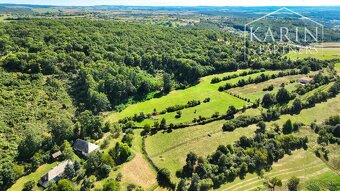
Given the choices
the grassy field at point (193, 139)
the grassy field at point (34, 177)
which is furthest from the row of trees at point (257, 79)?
the grassy field at point (34, 177)

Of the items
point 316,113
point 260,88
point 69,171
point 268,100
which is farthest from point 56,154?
point 260,88

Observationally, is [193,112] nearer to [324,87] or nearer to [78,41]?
[324,87]

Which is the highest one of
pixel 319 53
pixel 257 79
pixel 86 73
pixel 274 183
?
pixel 86 73

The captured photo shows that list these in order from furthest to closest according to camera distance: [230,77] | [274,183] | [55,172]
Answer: [230,77]
[55,172]
[274,183]

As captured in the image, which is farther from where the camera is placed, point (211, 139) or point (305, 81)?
point (305, 81)

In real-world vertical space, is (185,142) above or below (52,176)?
below

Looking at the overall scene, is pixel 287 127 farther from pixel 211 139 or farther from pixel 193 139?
pixel 193 139
